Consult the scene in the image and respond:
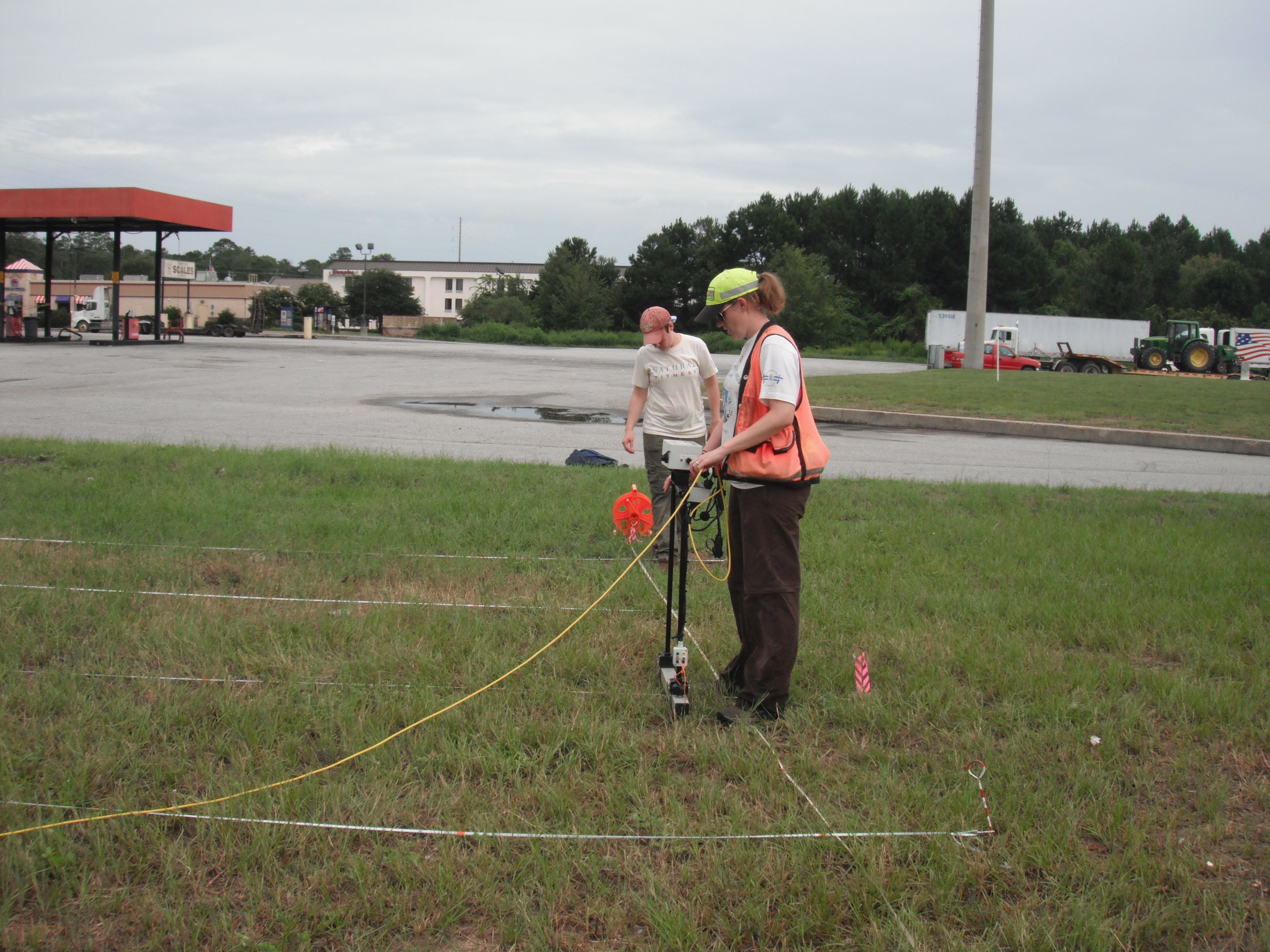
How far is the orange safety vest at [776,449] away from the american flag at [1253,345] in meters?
48.8

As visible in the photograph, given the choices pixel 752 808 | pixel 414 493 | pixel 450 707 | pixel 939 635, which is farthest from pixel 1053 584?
pixel 414 493

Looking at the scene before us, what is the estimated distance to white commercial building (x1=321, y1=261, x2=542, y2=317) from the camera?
118000 millimetres

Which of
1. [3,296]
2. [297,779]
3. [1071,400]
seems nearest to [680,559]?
[297,779]

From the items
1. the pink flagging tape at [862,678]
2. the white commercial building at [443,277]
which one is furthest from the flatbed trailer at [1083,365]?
the white commercial building at [443,277]

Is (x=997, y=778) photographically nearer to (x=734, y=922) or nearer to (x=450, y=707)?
(x=734, y=922)

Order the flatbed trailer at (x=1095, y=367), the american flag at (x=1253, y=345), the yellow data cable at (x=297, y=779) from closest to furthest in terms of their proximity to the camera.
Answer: the yellow data cable at (x=297, y=779) < the flatbed trailer at (x=1095, y=367) < the american flag at (x=1253, y=345)

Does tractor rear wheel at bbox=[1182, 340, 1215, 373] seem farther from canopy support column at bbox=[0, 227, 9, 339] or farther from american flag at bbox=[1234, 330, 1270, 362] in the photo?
canopy support column at bbox=[0, 227, 9, 339]

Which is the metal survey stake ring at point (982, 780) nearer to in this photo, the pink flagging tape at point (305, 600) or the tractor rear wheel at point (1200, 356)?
the pink flagging tape at point (305, 600)

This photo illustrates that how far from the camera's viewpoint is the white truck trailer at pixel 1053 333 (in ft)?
154

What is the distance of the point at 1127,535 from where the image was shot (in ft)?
23.7

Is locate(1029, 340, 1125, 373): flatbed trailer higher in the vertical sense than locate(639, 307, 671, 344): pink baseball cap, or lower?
higher

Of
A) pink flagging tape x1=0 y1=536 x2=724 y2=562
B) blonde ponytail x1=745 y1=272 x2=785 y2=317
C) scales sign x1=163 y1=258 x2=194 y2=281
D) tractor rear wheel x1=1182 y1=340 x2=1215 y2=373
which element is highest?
scales sign x1=163 y1=258 x2=194 y2=281

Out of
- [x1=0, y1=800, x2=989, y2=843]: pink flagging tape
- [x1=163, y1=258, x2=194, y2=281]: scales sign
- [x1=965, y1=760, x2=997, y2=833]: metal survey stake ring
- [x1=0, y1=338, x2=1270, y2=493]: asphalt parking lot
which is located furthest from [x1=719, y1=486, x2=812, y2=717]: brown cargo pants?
[x1=163, y1=258, x2=194, y2=281]: scales sign

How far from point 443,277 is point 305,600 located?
118 m
